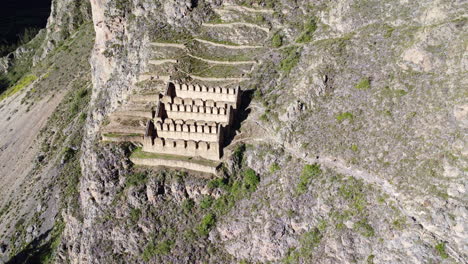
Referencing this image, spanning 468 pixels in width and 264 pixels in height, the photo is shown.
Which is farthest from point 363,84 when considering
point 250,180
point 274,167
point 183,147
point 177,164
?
point 177,164

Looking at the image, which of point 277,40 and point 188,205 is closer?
point 188,205

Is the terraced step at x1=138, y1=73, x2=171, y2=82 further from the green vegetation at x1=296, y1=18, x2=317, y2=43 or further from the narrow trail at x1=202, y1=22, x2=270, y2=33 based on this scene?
the green vegetation at x1=296, y1=18, x2=317, y2=43

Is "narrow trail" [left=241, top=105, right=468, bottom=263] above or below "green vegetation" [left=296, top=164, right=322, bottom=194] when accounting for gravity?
above

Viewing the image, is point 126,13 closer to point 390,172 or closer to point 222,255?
point 222,255

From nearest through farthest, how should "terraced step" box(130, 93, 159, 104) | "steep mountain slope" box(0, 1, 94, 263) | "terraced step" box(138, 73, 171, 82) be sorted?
"terraced step" box(130, 93, 159, 104), "terraced step" box(138, 73, 171, 82), "steep mountain slope" box(0, 1, 94, 263)

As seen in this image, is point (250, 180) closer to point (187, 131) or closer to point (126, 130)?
point (187, 131)

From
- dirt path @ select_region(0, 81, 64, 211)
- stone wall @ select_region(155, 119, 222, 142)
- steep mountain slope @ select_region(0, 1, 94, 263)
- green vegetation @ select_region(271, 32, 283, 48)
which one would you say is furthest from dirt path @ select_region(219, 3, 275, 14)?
dirt path @ select_region(0, 81, 64, 211)

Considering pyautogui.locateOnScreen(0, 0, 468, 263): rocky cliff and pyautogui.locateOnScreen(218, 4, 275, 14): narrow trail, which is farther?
pyautogui.locateOnScreen(218, 4, 275, 14): narrow trail
